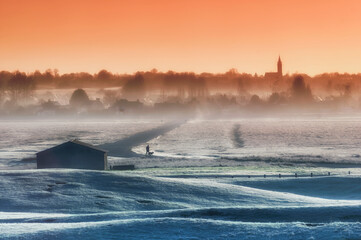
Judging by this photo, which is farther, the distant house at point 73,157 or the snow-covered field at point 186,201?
the distant house at point 73,157

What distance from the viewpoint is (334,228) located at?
27.2 m

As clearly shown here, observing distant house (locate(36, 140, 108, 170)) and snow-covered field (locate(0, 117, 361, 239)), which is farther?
distant house (locate(36, 140, 108, 170))

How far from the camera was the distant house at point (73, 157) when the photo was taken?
6084 centimetres

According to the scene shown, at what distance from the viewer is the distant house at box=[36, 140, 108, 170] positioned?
60.8m

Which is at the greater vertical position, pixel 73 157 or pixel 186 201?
pixel 73 157

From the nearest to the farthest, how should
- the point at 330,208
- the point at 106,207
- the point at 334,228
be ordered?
the point at 334,228 → the point at 330,208 → the point at 106,207

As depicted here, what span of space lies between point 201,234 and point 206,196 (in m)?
14.8

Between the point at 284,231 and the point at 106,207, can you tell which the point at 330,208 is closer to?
the point at 284,231

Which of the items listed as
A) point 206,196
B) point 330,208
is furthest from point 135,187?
point 330,208

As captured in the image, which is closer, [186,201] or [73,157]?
[186,201]

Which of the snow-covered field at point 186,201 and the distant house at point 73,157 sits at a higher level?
the distant house at point 73,157

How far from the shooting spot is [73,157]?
6088 cm

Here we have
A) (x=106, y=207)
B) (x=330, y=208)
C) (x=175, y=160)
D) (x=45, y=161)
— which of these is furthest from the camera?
(x=175, y=160)

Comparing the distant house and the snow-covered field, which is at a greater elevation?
the distant house
